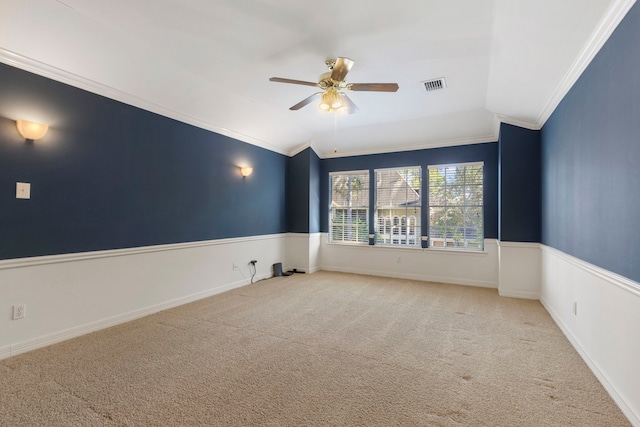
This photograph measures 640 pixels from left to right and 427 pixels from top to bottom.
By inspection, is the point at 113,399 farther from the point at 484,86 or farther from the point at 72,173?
the point at 484,86

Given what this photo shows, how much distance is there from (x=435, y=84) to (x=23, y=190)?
443cm

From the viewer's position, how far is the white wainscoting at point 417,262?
5004 millimetres

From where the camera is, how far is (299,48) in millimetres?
2941

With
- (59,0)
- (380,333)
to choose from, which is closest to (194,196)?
(59,0)

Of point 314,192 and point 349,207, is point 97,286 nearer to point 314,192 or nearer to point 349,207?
point 314,192

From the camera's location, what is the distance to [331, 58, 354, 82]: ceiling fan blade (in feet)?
8.78

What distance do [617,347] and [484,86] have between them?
9.90 ft

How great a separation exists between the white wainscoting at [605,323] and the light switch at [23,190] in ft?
14.9

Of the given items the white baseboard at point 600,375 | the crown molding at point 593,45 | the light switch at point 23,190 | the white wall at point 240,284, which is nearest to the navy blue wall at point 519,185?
the white wall at point 240,284

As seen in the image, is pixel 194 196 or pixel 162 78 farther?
pixel 194 196

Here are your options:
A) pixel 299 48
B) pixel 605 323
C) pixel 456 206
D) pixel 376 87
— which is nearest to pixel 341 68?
pixel 376 87

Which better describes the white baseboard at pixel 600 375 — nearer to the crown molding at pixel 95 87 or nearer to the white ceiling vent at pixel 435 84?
the white ceiling vent at pixel 435 84

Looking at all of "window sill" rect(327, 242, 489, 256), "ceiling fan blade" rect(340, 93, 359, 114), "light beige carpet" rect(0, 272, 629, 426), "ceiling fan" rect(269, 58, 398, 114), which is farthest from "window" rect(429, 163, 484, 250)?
"ceiling fan" rect(269, 58, 398, 114)

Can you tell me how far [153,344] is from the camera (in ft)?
8.87
